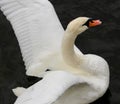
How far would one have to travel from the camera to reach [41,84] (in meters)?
7.57

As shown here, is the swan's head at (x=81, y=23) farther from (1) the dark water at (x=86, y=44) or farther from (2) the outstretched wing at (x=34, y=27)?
(1) the dark water at (x=86, y=44)

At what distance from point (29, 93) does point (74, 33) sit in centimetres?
185

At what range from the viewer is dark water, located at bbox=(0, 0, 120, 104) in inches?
388

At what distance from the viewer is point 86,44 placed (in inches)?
428

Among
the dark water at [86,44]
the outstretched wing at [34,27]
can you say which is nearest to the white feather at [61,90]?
the dark water at [86,44]

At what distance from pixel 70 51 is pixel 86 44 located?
1865mm

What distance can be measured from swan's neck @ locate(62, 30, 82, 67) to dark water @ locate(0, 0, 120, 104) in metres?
0.92

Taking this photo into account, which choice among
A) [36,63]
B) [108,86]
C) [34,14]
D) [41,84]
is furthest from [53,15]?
[41,84]

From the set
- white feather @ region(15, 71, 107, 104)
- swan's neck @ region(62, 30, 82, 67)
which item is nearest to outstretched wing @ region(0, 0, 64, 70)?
swan's neck @ region(62, 30, 82, 67)

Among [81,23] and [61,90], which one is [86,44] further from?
[61,90]

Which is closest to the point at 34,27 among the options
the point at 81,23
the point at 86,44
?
the point at 81,23

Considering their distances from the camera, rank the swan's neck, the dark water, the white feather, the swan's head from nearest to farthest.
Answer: the white feather → the swan's head → the swan's neck → the dark water

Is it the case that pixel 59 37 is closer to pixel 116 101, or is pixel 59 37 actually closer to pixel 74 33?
pixel 74 33

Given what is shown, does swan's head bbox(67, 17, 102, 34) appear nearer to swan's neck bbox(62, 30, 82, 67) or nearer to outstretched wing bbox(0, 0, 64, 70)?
swan's neck bbox(62, 30, 82, 67)
